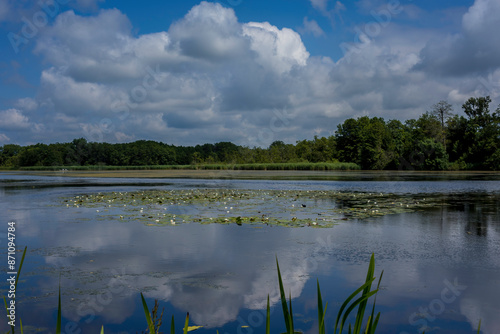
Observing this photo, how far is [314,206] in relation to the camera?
1520 cm

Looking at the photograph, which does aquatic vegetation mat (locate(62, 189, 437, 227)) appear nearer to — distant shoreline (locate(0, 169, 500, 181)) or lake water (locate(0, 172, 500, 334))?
lake water (locate(0, 172, 500, 334))

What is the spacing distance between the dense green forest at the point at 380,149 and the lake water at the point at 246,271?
2493 inches

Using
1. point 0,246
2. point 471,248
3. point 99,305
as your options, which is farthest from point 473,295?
point 0,246

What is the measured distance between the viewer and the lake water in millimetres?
4434

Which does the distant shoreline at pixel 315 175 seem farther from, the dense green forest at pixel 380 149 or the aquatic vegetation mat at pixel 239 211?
the aquatic vegetation mat at pixel 239 211

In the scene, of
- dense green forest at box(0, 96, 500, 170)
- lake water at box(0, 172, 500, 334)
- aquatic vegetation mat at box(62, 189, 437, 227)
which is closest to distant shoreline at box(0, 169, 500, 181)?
dense green forest at box(0, 96, 500, 170)

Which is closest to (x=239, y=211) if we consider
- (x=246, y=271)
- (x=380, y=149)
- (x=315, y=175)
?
(x=246, y=271)

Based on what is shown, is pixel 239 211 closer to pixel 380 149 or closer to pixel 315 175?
pixel 315 175

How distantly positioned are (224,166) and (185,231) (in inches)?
2523

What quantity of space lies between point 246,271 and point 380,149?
7748 cm

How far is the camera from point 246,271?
6.18 metres

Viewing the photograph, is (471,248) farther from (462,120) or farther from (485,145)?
(462,120)

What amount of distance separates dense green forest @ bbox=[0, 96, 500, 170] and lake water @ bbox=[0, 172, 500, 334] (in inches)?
2493

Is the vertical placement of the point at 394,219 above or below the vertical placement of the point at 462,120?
below
